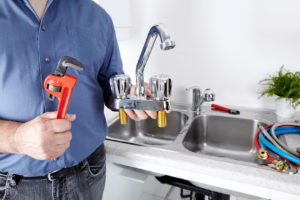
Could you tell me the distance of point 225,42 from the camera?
1246 millimetres

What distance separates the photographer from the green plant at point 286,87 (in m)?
1.09

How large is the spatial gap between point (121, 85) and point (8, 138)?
0.31 metres

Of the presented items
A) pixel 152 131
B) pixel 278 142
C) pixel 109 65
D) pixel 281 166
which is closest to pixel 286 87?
pixel 278 142

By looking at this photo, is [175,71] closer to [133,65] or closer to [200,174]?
[133,65]

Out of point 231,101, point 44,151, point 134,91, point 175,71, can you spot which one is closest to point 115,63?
point 134,91

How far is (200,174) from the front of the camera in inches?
30.6

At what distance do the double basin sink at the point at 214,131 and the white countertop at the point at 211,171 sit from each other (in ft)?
0.92

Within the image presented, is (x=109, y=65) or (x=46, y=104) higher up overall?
(x=109, y=65)

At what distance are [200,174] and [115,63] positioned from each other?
520mm

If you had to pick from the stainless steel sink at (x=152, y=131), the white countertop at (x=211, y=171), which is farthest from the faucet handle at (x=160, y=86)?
the stainless steel sink at (x=152, y=131)

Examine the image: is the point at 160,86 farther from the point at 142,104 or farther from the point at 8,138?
the point at 8,138

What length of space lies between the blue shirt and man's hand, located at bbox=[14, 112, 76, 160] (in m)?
0.10

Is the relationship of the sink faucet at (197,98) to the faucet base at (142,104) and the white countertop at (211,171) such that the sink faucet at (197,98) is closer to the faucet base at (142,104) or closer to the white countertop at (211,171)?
the white countertop at (211,171)

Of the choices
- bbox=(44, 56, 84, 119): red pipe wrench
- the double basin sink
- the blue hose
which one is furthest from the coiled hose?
bbox=(44, 56, 84, 119): red pipe wrench
